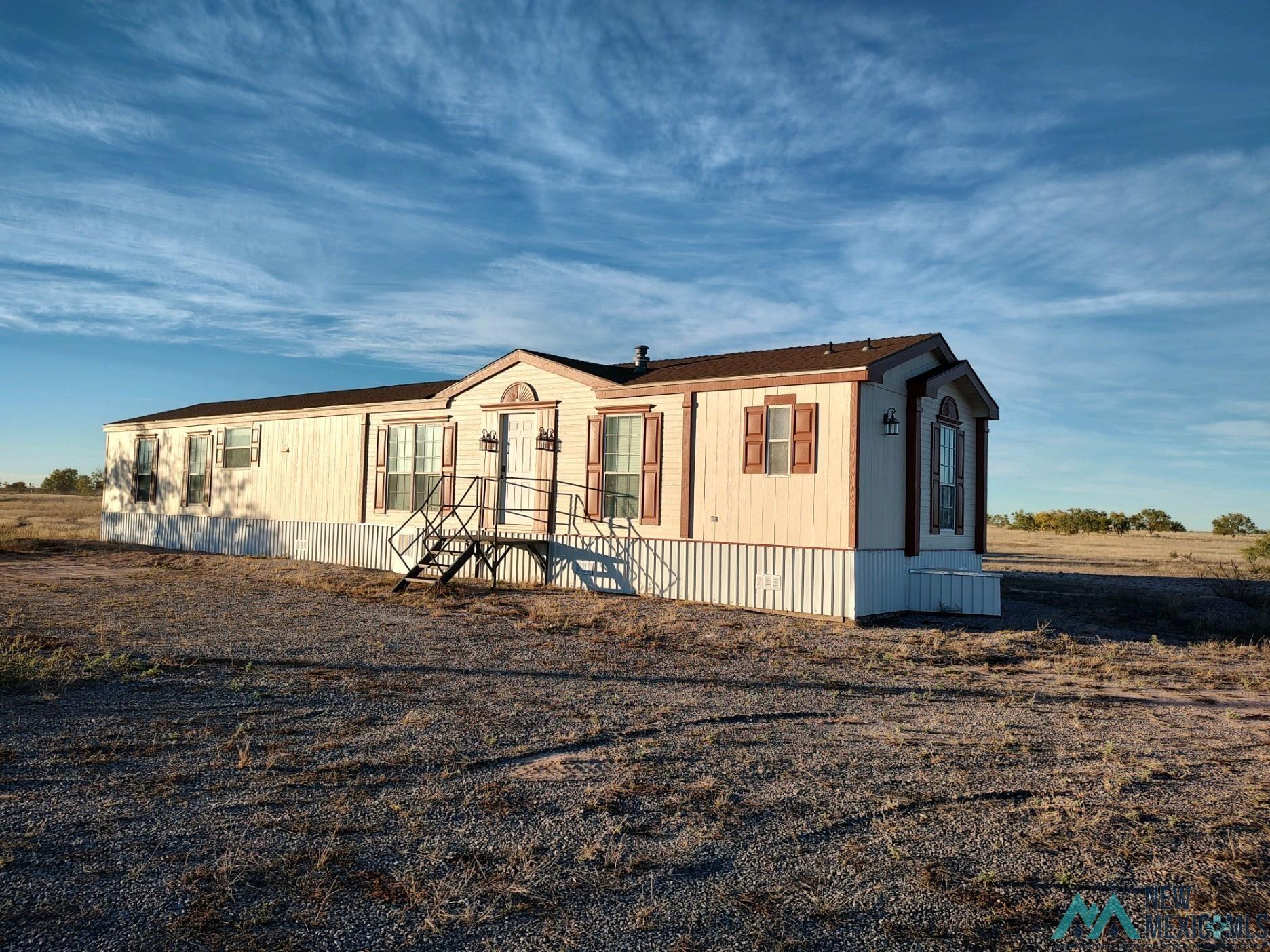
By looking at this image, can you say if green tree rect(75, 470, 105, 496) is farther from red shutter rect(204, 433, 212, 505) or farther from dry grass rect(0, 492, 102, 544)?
red shutter rect(204, 433, 212, 505)

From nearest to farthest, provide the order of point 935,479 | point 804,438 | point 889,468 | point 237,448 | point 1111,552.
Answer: point 804,438 < point 889,468 < point 935,479 < point 237,448 < point 1111,552

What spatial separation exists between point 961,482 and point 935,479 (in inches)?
59.5

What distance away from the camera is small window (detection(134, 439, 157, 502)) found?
25.2 m

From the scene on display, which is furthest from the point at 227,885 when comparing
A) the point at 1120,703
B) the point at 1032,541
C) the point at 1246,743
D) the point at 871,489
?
the point at 1032,541

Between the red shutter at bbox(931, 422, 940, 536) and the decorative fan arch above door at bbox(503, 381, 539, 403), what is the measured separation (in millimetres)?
7325

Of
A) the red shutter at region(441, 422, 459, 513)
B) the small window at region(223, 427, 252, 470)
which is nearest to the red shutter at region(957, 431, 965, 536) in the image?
the red shutter at region(441, 422, 459, 513)

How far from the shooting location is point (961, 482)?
55.8 feet

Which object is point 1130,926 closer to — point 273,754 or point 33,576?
point 273,754

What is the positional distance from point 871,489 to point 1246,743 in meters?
6.99

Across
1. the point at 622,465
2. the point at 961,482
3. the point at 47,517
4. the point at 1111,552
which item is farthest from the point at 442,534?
the point at 47,517

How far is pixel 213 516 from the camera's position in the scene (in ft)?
76.0

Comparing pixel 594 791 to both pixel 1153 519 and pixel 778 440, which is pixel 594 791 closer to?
pixel 778 440

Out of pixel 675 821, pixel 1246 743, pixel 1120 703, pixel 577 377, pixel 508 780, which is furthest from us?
pixel 577 377

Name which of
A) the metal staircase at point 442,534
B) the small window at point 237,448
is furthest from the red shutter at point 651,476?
the small window at point 237,448
